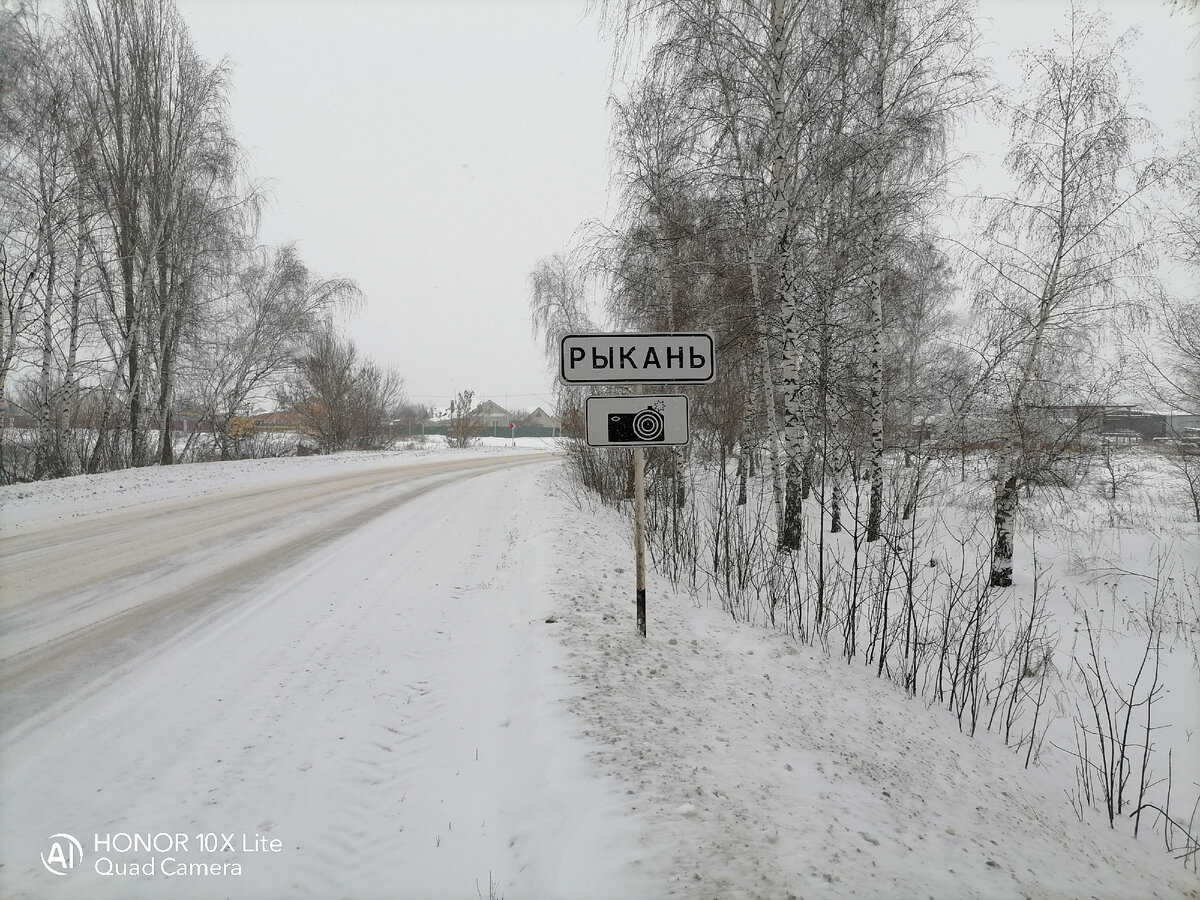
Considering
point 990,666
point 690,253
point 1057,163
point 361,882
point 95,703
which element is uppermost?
point 1057,163

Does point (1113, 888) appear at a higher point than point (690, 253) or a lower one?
lower

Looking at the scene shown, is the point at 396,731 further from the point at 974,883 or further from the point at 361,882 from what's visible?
the point at 974,883

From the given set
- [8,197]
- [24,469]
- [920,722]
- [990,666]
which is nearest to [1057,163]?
[990,666]

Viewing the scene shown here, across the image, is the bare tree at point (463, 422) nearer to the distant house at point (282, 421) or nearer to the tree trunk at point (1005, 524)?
the distant house at point (282, 421)

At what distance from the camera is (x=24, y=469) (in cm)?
1277

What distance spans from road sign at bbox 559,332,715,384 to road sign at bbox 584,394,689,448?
16 centimetres

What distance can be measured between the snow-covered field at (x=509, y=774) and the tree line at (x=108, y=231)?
11.0m

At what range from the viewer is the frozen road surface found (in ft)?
7.00

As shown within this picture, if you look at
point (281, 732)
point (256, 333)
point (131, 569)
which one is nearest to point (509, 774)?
point (281, 732)

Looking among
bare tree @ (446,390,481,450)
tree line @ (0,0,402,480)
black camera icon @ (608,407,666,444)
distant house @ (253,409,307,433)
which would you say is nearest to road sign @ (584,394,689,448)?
black camera icon @ (608,407,666,444)

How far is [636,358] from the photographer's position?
404cm

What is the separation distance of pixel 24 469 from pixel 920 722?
17.8m

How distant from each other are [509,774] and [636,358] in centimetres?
270

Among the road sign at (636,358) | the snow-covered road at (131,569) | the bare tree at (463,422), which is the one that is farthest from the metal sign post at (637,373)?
the bare tree at (463,422)
